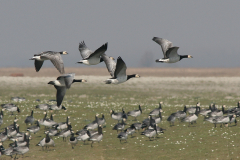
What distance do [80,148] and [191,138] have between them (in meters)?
7.35

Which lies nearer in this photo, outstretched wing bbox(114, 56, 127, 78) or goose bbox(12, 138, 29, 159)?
outstretched wing bbox(114, 56, 127, 78)

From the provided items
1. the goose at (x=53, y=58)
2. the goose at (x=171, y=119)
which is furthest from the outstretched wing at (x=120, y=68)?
the goose at (x=171, y=119)

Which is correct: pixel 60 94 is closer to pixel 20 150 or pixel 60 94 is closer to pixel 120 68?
pixel 120 68

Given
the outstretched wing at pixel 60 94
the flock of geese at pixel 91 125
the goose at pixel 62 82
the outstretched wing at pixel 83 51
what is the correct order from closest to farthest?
the goose at pixel 62 82 → the flock of geese at pixel 91 125 → the outstretched wing at pixel 60 94 → the outstretched wing at pixel 83 51

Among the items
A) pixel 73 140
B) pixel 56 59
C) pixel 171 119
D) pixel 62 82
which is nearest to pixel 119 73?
pixel 62 82

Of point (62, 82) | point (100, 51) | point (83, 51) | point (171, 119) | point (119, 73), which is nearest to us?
point (62, 82)

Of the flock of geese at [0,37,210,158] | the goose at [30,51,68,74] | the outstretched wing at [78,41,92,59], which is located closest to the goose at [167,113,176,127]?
the flock of geese at [0,37,210,158]

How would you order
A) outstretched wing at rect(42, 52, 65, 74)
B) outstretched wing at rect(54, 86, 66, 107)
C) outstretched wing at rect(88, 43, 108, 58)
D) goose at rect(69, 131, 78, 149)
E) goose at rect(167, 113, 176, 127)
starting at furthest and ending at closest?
1. goose at rect(167, 113, 176, 127)
2. goose at rect(69, 131, 78, 149)
3. outstretched wing at rect(54, 86, 66, 107)
4. outstretched wing at rect(88, 43, 108, 58)
5. outstretched wing at rect(42, 52, 65, 74)

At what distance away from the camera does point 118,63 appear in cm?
1395

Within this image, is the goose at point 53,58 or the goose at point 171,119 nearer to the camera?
the goose at point 53,58

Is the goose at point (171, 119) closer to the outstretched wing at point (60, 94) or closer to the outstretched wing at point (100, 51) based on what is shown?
the outstretched wing at point (100, 51)

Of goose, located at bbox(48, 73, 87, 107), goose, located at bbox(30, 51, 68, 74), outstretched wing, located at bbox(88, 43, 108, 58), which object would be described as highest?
outstretched wing, located at bbox(88, 43, 108, 58)

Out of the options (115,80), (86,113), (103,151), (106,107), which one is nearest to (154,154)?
(103,151)

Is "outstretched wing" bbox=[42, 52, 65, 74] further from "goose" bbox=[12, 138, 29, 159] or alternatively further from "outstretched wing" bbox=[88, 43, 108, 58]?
"goose" bbox=[12, 138, 29, 159]
